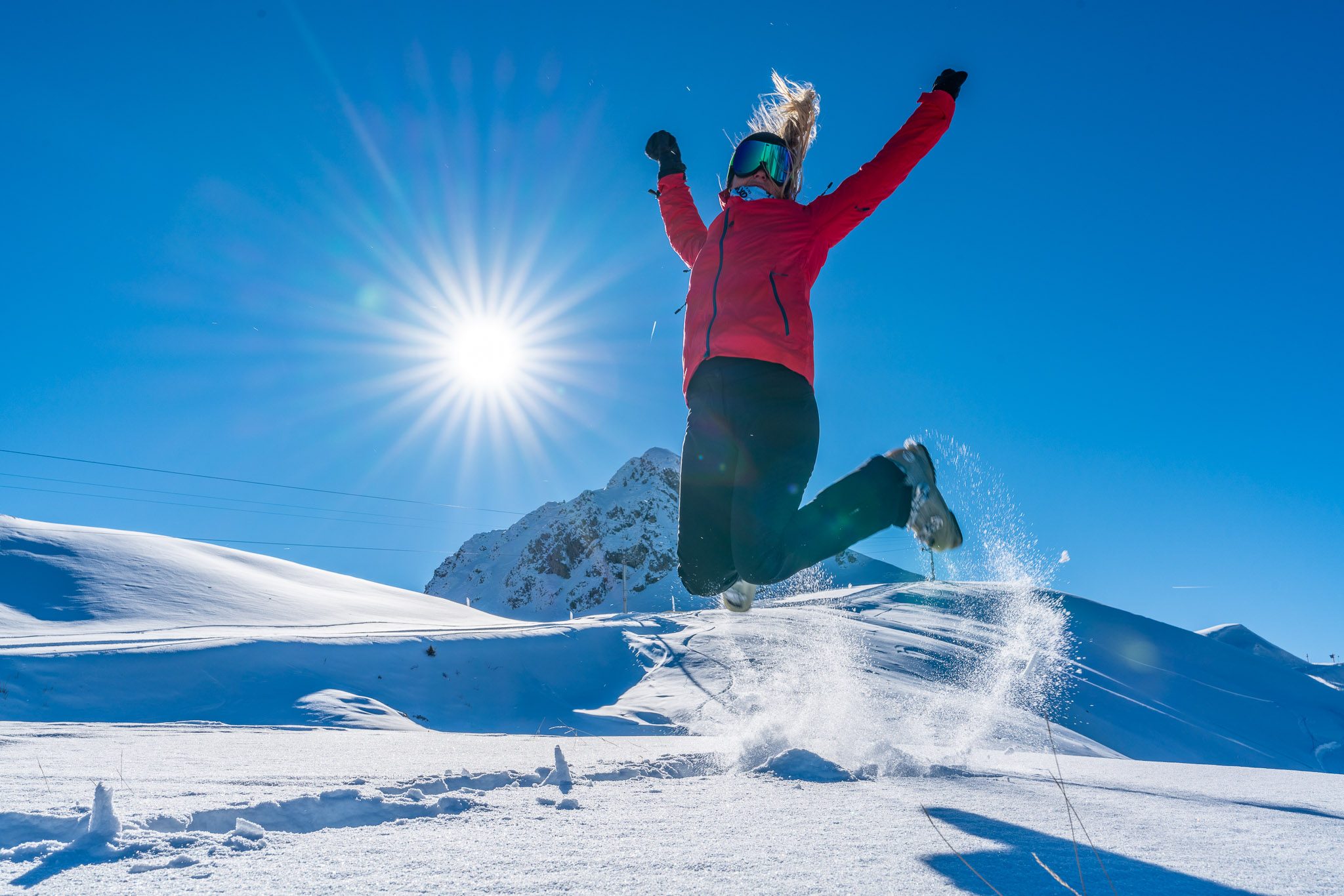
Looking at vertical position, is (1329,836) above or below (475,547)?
below

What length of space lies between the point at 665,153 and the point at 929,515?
7.26ft

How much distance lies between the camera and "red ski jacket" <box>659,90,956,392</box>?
255 centimetres

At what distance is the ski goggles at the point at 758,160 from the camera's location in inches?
114

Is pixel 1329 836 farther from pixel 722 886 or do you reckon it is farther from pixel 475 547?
pixel 475 547

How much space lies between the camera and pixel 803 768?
2.02 meters

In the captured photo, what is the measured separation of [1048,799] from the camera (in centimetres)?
174

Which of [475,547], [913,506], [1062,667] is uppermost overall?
[475,547]

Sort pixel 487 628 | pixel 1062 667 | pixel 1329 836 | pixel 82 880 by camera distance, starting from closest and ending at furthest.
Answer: pixel 82 880
pixel 1329 836
pixel 487 628
pixel 1062 667

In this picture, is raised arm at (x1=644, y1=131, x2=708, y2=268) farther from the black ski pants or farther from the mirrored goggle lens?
the black ski pants

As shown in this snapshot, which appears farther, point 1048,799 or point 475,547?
point 475,547

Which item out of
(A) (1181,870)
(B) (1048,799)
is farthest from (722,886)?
(B) (1048,799)

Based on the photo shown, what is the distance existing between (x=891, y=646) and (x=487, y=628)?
337 inches

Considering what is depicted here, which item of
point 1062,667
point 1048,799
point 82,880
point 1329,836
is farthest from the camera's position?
point 1062,667

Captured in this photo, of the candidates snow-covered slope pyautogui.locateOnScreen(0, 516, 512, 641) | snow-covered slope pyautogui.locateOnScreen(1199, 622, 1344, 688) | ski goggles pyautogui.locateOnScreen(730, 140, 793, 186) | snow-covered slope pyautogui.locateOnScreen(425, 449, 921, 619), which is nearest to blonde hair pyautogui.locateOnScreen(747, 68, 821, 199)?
ski goggles pyautogui.locateOnScreen(730, 140, 793, 186)
